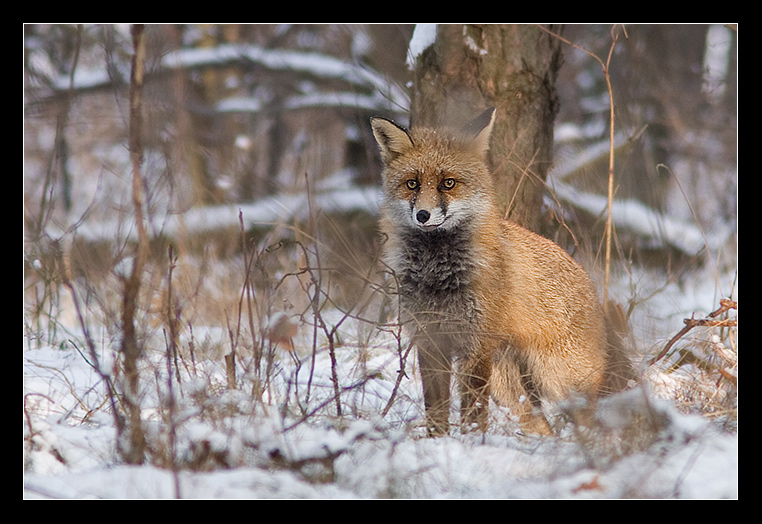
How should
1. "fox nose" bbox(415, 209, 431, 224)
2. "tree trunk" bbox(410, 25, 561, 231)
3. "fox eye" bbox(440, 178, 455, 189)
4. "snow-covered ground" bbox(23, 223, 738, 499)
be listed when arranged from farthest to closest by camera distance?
"tree trunk" bbox(410, 25, 561, 231) → "fox eye" bbox(440, 178, 455, 189) → "fox nose" bbox(415, 209, 431, 224) → "snow-covered ground" bbox(23, 223, 738, 499)

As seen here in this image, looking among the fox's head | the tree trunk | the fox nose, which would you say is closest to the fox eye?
the fox's head

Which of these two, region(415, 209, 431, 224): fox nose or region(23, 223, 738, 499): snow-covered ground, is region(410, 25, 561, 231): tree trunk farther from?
region(23, 223, 738, 499): snow-covered ground

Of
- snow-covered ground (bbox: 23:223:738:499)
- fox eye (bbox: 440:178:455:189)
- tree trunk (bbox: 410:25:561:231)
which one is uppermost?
tree trunk (bbox: 410:25:561:231)

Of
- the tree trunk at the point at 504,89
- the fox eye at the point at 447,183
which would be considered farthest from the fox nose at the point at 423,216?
the tree trunk at the point at 504,89

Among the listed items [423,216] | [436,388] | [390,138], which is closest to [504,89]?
[390,138]

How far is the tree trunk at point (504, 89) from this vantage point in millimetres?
4969

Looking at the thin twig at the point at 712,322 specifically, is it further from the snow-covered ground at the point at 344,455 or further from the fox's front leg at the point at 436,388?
the fox's front leg at the point at 436,388

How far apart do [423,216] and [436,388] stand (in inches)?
37.2

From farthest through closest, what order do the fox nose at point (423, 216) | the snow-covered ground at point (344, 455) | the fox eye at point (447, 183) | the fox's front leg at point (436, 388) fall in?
the fox eye at point (447, 183)
the fox nose at point (423, 216)
the fox's front leg at point (436, 388)
the snow-covered ground at point (344, 455)

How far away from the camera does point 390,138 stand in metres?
3.95

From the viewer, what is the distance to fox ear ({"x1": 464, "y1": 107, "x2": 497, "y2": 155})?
386 cm

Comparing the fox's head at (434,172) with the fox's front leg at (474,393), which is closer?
the fox's front leg at (474,393)

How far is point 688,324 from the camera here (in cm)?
404

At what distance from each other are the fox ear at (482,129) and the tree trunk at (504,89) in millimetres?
981
